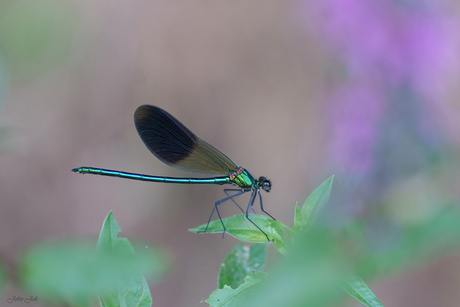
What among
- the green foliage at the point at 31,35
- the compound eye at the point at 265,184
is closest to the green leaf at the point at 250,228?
the compound eye at the point at 265,184

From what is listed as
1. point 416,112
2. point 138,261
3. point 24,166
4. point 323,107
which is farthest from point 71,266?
point 24,166

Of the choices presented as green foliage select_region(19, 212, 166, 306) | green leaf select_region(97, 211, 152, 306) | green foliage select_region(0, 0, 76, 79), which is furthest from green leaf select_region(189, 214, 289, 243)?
green foliage select_region(0, 0, 76, 79)

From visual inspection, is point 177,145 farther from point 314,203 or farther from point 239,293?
point 239,293

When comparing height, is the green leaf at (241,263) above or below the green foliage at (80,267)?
above

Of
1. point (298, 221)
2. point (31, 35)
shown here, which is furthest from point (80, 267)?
point (31, 35)

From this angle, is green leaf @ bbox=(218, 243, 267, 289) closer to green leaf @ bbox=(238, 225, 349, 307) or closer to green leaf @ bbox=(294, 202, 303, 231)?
green leaf @ bbox=(294, 202, 303, 231)

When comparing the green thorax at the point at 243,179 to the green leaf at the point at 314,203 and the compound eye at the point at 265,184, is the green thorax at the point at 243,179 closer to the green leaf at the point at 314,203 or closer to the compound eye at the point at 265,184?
the compound eye at the point at 265,184
